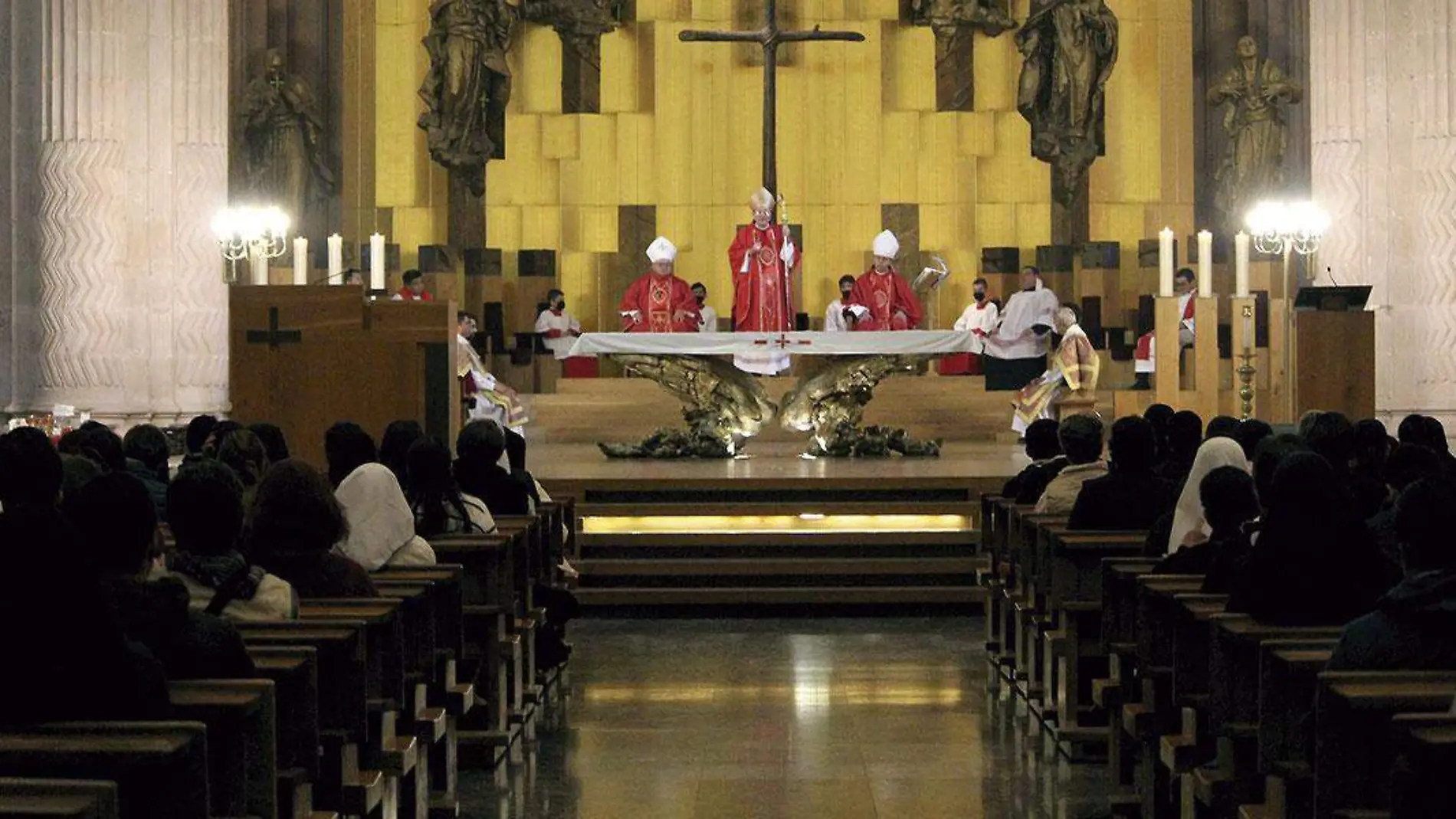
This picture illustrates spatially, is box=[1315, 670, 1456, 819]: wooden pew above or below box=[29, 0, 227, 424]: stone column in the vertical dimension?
below

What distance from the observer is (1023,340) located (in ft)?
66.2

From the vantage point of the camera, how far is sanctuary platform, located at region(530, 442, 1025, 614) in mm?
12055

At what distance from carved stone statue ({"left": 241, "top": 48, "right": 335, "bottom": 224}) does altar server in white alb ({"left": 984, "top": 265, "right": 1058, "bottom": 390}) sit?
6409mm

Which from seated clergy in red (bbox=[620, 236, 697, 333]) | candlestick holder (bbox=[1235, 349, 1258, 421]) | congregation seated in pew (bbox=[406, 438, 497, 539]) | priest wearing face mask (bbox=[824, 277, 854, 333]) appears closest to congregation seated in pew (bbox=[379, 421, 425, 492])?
congregation seated in pew (bbox=[406, 438, 497, 539])

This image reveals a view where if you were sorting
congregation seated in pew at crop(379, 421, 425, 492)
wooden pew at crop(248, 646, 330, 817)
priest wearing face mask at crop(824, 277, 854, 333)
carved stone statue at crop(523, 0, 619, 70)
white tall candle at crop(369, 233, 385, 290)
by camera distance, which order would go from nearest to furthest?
1. wooden pew at crop(248, 646, 330, 817)
2. congregation seated in pew at crop(379, 421, 425, 492)
3. white tall candle at crop(369, 233, 385, 290)
4. priest wearing face mask at crop(824, 277, 854, 333)
5. carved stone statue at crop(523, 0, 619, 70)

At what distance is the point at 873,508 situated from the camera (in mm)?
12742

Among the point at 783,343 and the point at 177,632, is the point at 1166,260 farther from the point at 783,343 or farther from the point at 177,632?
the point at 177,632

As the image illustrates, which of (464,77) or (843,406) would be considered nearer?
(843,406)

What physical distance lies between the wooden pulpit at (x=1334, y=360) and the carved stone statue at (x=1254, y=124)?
7.75m

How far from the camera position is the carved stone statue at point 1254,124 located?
2109 cm

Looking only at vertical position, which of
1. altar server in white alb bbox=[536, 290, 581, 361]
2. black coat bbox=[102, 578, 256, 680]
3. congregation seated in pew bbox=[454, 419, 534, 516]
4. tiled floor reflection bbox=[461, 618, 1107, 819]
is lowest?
tiled floor reflection bbox=[461, 618, 1107, 819]

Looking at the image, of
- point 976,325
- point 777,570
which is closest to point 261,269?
point 777,570

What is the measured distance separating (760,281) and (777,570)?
6.23m

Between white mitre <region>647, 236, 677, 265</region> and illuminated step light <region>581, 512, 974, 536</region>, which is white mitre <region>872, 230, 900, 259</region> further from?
illuminated step light <region>581, 512, 974, 536</region>
